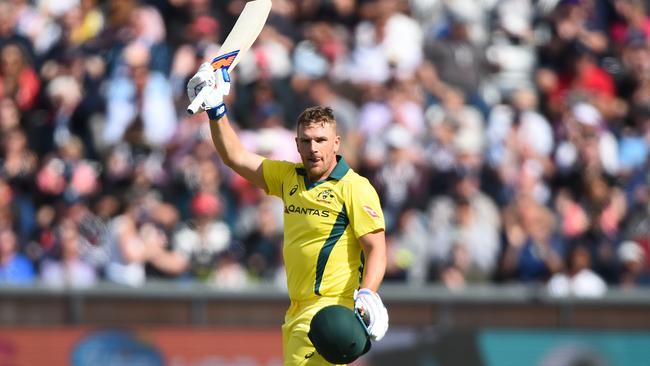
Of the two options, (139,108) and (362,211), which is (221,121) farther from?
(139,108)

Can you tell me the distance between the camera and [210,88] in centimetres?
815

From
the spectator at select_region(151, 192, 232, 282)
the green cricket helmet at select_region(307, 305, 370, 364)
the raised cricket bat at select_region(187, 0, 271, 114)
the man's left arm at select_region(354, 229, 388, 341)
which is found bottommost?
the green cricket helmet at select_region(307, 305, 370, 364)

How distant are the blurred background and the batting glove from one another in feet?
16.3

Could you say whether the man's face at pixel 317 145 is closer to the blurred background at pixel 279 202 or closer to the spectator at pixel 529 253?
the blurred background at pixel 279 202

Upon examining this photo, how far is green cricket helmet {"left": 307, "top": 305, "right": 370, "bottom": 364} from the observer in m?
7.46

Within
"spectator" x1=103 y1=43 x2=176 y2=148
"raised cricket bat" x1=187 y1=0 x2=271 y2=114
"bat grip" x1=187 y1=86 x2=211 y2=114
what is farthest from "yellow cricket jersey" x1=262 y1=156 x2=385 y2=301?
"spectator" x1=103 y1=43 x2=176 y2=148

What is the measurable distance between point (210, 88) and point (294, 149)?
6279 mm

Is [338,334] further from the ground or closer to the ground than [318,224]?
closer to the ground

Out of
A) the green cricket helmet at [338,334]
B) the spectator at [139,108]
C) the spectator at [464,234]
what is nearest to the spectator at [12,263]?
the spectator at [139,108]

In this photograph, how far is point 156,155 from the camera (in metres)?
14.1

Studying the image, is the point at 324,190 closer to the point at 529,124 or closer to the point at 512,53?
the point at 529,124

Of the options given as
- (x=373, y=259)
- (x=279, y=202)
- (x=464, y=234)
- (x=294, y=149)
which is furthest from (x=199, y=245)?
(x=373, y=259)

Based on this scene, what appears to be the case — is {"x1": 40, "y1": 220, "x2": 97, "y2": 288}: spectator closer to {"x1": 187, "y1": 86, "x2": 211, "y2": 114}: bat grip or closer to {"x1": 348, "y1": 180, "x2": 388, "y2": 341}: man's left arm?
{"x1": 187, "y1": 86, "x2": 211, "y2": 114}: bat grip

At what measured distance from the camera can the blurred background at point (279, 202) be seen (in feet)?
42.9
